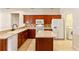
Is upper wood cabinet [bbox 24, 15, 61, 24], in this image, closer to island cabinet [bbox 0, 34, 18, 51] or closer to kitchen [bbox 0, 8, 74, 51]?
kitchen [bbox 0, 8, 74, 51]

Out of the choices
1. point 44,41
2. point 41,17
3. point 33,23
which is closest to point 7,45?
point 33,23

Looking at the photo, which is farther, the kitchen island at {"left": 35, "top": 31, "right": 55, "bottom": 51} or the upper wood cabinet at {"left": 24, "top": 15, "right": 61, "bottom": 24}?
the kitchen island at {"left": 35, "top": 31, "right": 55, "bottom": 51}

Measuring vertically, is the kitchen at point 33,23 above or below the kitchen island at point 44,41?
above

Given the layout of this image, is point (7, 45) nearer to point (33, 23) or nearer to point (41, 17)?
point (33, 23)

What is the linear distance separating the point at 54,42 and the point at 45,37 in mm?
300

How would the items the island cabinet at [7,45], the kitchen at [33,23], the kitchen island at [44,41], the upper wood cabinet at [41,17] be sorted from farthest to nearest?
the kitchen island at [44,41] < the upper wood cabinet at [41,17] < the kitchen at [33,23] < the island cabinet at [7,45]

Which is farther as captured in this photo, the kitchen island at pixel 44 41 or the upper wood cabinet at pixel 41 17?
the kitchen island at pixel 44 41

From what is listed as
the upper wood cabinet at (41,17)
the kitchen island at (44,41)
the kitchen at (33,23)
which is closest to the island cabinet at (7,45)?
the kitchen at (33,23)

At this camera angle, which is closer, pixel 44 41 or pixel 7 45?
pixel 7 45

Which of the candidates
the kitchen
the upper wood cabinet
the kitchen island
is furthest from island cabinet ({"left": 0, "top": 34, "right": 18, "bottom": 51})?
the kitchen island

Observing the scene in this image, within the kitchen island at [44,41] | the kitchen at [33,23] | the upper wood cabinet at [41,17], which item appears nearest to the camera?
the kitchen at [33,23]

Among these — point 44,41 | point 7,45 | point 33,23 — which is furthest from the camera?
point 44,41

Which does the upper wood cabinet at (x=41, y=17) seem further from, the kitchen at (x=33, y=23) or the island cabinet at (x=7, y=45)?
the island cabinet at (x=7, y=45)
